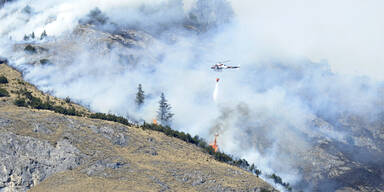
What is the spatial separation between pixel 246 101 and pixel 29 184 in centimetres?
9665

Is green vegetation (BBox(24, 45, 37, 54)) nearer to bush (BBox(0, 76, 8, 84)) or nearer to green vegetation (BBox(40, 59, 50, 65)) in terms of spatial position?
green vegetation (BBox(40, 59, 50, 65))

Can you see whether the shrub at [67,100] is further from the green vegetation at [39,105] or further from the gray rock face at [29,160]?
the gray rock face at [29,160]

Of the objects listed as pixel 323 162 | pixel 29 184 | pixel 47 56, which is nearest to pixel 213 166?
pixel 29 184

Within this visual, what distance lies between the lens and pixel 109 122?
137875 mm

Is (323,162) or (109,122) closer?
(109,122)

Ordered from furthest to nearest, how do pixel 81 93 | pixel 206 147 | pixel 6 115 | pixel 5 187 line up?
pixel 81 93 < pixel 206 147 < pixel 6 115 < pixel 5 187

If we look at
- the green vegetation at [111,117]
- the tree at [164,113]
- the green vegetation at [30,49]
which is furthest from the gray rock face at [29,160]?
the green vegetation at [30,49]

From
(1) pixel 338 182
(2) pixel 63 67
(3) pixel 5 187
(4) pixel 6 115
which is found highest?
(2) pixel 63 67

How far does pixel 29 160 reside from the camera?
383 ft

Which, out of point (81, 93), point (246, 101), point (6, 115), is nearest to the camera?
point (6, 115)

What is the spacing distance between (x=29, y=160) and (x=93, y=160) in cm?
1189

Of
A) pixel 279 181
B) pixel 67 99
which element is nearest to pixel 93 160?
pixel 67 99

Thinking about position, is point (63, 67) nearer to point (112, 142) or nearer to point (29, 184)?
point (112, 142)

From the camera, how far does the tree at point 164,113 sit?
176000mm
